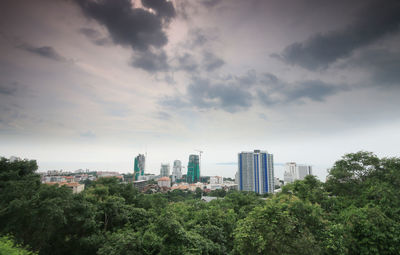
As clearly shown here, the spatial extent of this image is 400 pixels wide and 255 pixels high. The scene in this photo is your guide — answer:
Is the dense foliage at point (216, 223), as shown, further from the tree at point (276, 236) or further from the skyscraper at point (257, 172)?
the skyscraper at point (257, 172)

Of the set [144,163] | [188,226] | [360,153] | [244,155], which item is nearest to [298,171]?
[244,155]

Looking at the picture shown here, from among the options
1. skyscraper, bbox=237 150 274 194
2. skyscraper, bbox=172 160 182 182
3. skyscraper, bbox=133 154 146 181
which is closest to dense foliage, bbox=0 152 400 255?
skyscraper, bbox=237 150 274 194

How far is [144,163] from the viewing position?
112250mm

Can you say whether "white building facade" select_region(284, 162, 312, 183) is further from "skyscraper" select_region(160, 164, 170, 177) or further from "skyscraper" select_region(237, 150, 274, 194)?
"skyscraper" select_region(160, 164, 170, 177)

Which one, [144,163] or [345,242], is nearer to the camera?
[345,242]

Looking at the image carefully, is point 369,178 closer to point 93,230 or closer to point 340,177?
Result: point 340,177

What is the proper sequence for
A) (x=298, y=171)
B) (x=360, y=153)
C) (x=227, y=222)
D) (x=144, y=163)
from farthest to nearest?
(x=144, y=163)
(x=298, y=171)
(x=360, y=153)
(x=227, y=222)

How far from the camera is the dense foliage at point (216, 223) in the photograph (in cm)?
699

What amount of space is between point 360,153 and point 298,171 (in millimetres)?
104324

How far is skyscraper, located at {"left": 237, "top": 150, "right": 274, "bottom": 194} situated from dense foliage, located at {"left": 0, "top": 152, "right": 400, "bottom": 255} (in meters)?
55.4

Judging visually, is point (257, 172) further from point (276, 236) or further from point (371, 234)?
point (276, 236)

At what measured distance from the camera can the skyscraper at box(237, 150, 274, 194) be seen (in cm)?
6744

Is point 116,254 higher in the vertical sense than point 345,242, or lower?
lower

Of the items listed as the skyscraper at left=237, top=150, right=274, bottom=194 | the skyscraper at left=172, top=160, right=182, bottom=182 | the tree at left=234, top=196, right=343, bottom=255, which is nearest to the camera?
the tree at left=234, top=196, right=343, bottom=255
